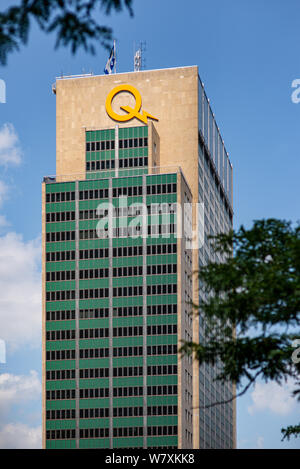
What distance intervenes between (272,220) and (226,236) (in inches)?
127
